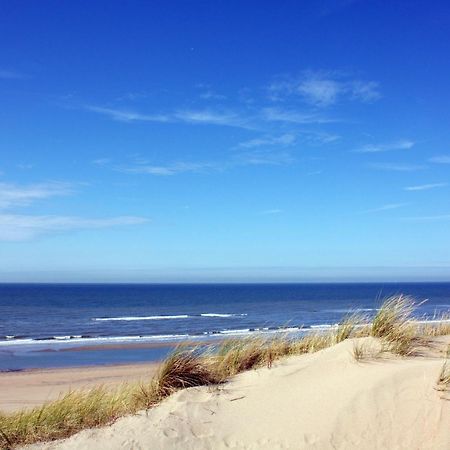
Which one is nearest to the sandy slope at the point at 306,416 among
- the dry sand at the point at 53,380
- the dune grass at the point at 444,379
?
the dune grass at the point at 444,379

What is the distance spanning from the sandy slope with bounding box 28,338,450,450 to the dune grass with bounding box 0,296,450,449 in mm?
255

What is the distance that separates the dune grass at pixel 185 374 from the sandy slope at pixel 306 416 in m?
0.26

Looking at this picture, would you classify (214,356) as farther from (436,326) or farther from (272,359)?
(436,326)

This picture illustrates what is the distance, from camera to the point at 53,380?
17.2m

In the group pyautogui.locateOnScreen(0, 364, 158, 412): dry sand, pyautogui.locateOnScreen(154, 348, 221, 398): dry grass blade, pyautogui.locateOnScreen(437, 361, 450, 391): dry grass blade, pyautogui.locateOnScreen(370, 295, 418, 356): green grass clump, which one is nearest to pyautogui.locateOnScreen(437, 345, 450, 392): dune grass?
pyautogui.locateOnScreen(437, 361, 450, 391): dry grass blade

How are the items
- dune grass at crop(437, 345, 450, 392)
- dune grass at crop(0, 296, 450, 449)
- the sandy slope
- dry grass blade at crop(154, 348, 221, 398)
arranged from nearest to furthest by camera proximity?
the sandy slope, dune grass at crop(437, 345, 450, 392), dune grass at crop(0, 296, 450, 449), dry grass blade at crop(154, 348, 221, 398)

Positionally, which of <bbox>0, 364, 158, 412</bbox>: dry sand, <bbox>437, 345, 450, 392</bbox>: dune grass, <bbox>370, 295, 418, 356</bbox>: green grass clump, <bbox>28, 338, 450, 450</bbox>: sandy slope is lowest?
<bbox>0, 364, 158, 412</bbox>: dry sand

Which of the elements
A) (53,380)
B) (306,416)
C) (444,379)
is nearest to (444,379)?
(444,379)

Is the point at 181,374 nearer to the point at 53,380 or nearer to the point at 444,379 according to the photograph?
the point at 444,379

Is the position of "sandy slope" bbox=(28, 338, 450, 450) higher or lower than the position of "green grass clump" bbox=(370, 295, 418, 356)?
lower

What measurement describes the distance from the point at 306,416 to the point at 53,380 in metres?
13.7

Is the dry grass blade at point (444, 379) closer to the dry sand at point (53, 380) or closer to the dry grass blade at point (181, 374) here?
the dry grass blade at point (181, 374)

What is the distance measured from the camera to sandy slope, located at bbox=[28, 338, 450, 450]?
5207 millimetres

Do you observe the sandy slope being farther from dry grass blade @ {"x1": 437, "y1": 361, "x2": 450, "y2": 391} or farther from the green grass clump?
the green grass clump
